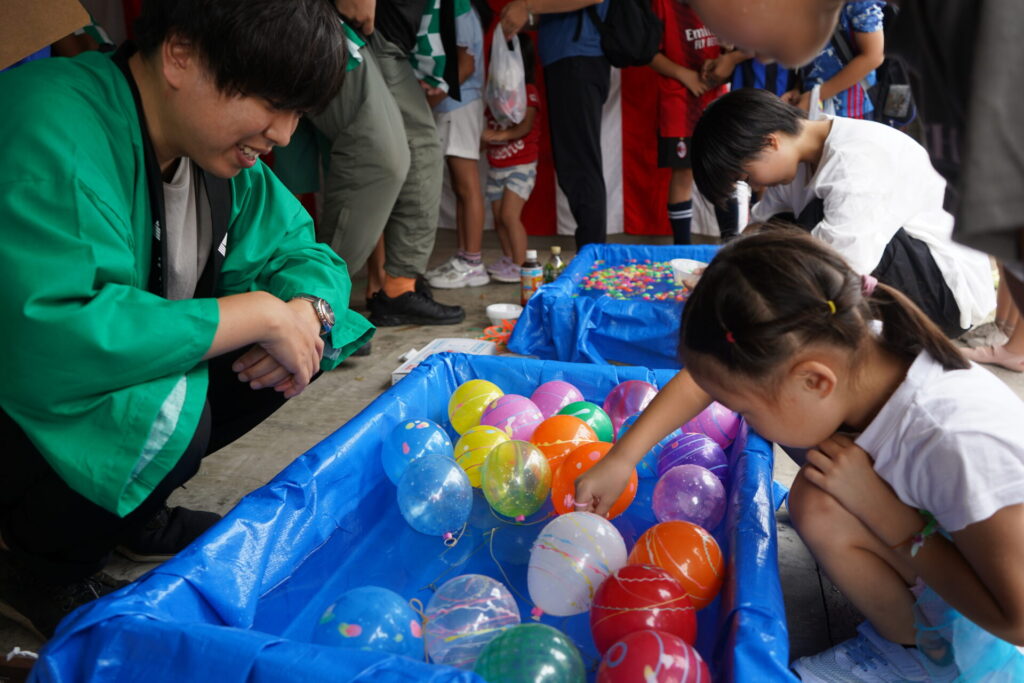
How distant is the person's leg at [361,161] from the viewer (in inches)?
105

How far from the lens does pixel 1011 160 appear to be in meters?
0.62

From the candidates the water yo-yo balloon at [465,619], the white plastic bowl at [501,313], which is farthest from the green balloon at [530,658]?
the white plastic bowl at [501,313]

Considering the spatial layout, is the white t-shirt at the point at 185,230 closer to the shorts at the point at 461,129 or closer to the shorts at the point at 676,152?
the shorts at the point at 461,129

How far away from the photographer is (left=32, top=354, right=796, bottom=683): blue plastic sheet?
0.97 metres

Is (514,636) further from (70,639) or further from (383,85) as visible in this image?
(383,85)

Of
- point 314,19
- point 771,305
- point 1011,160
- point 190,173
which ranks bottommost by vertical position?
point 771,305

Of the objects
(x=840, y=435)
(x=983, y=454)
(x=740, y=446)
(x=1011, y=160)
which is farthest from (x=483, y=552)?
(x=1011, y=160)

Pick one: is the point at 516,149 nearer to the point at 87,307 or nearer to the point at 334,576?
the point at 334,576

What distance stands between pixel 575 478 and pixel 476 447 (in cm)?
25

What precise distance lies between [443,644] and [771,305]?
0.68 m

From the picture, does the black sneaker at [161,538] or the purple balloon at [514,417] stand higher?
the purple balloon at [514,417]

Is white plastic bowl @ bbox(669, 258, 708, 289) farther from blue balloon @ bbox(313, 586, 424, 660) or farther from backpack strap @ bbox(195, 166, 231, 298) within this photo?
blue balloon @ bbox(313, 586, 424, 660)

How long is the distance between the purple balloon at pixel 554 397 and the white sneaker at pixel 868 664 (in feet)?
2.59

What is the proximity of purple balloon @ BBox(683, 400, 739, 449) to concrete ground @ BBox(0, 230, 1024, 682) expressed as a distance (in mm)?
218
